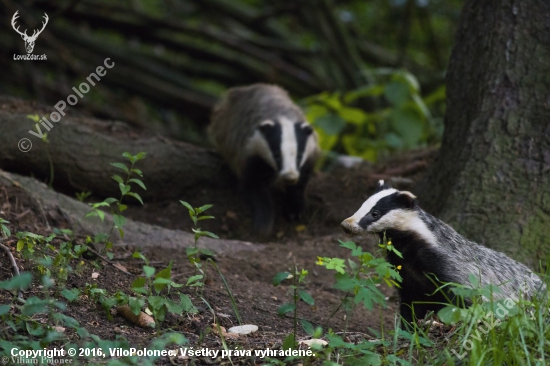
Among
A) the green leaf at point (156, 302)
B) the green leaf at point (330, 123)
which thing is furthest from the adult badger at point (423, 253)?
the green leaf at point (330, 123)

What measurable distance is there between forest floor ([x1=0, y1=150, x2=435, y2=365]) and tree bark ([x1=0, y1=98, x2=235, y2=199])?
8.0 inches

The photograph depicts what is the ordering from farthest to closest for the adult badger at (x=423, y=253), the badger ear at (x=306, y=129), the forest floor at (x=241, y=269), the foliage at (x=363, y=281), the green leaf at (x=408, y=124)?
the green leaf at (x=408, y=124), the badger ear at (x=306, y=129), the adult badger at (x=423, y=253), the forest floor at (x=241, y=269), the foliage at (x=363, y=281)

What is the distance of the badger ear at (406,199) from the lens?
3.69m

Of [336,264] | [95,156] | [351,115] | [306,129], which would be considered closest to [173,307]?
[336,264]

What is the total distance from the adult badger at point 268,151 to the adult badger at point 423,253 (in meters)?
2.11

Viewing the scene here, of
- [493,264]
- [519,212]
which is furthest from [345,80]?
[493,264]

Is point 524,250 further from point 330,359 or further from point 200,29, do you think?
point 200,29

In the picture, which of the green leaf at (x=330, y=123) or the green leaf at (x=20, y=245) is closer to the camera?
the green leaf at (x=20, y=245)

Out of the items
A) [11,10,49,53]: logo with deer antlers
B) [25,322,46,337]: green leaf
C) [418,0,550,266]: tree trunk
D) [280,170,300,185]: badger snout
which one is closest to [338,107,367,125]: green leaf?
[280,170,300,185]: badger snout

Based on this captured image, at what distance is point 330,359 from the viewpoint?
2.92 m

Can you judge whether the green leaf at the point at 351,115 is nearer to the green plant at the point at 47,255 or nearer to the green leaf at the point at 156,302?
the green plant at the point at 47,255

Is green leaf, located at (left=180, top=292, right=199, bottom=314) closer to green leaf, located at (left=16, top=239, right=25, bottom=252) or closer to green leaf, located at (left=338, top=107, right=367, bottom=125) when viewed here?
green leaf, located at (left=16, top=239, right=25, bottom=252)

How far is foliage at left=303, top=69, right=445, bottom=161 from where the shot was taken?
7.76 metres

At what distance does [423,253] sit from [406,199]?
0.29 m
